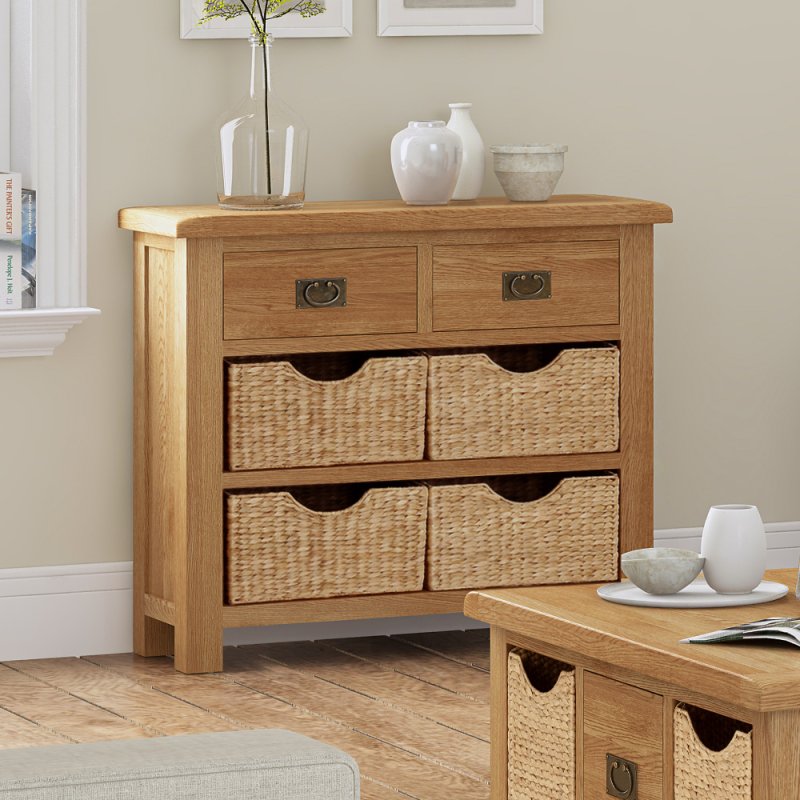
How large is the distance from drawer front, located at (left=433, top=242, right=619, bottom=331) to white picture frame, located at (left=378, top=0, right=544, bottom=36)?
60 centimetres

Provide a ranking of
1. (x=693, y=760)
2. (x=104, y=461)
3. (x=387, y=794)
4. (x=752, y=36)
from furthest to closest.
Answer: (x=752, y=36), (x=104, y=461), (x=387, y=794), (x=693, y=760)

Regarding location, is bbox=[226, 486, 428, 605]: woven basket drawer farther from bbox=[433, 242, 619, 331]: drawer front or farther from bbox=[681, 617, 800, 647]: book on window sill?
bbox=[681, 617, 800, 647]: book on window sill

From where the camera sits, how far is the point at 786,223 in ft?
14.1

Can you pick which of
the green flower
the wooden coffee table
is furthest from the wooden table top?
the green flower

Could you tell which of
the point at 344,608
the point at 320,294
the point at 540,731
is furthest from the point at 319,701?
the point at 540,731

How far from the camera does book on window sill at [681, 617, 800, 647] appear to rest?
207cm

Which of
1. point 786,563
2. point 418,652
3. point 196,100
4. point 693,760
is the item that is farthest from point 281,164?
point 693,760

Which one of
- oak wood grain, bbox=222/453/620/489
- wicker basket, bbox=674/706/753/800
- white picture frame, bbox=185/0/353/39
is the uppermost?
white picture frame, bbox=185/0/353/39

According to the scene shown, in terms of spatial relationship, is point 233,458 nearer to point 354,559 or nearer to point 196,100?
point 354,559

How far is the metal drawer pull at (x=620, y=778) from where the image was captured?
2180 millimetres

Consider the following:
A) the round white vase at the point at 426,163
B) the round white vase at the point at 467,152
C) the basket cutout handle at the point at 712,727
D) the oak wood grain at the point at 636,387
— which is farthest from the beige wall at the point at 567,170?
the basket cutout handle at the point at 712,727

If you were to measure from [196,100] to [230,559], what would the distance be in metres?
1.00

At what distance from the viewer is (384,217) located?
3537 millimetres

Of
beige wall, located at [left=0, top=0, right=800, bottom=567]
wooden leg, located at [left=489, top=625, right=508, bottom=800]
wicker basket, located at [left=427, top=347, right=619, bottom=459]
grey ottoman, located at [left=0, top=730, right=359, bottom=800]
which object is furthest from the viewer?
beige wall, located at [left=0, top=0, right=800, bottom=567]
